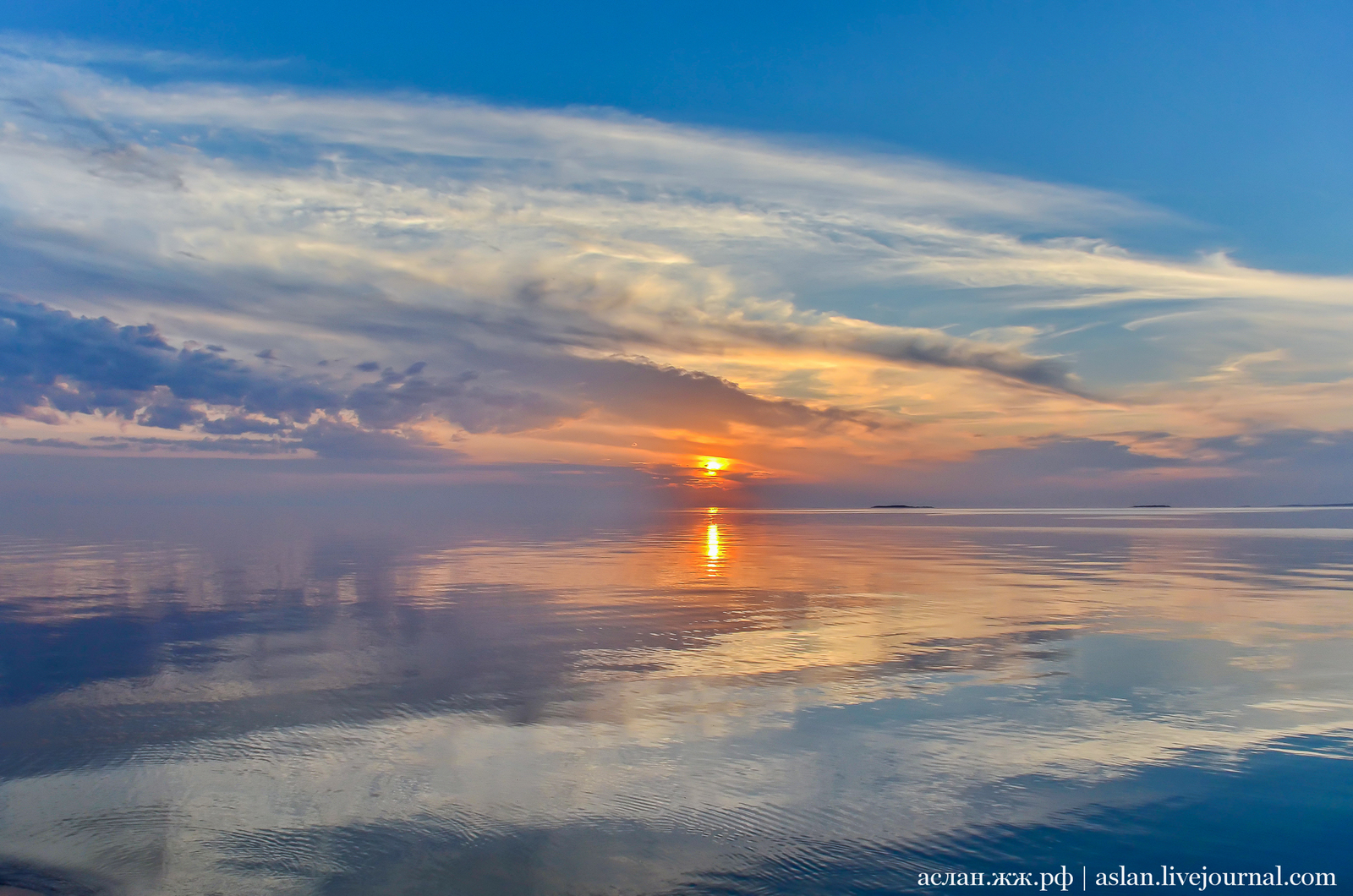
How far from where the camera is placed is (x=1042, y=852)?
805cm

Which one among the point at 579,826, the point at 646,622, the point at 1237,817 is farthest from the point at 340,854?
the point at 646,622

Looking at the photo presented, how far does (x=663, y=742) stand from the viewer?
11188mm

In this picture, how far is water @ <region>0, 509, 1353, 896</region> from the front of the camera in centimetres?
792

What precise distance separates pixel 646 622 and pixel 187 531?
63746mm

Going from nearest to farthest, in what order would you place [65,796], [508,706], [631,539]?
1. [65,796]
2. [508,706]
3. [631,539]

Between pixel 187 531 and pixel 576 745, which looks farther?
pixel 187 531

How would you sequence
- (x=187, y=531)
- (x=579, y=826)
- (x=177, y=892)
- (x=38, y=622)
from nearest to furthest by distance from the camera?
(x=177, y=892) → (x=579, y=826) → (x=38, y=622) → (x=187, y=531)

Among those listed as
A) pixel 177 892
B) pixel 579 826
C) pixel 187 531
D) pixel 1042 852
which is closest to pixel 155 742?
pixel 177 892

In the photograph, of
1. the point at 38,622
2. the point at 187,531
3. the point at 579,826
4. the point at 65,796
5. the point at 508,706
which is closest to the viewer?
the point at 579,826

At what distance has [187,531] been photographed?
68.8 m

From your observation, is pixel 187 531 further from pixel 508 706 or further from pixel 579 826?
pixel 579 826

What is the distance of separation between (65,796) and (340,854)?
4017 millimetres

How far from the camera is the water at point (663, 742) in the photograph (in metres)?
7.92

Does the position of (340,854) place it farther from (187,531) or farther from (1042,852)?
(187,531)
